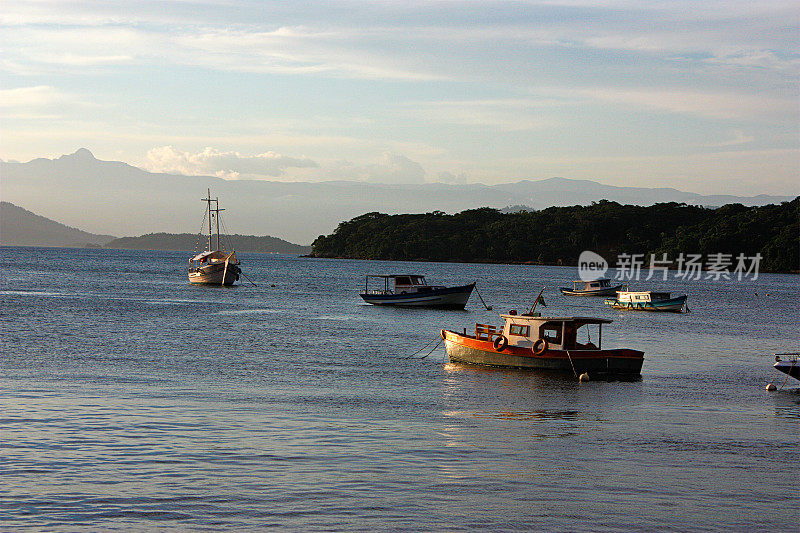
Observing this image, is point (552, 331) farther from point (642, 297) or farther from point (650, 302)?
point (642, 297)

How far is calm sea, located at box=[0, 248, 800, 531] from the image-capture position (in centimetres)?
1748

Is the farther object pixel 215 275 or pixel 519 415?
pixel 215 275

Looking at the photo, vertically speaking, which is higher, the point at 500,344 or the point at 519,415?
the point at 500,344

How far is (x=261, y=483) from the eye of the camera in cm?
1923

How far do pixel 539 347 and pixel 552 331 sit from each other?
152 cm

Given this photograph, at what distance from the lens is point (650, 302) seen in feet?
310

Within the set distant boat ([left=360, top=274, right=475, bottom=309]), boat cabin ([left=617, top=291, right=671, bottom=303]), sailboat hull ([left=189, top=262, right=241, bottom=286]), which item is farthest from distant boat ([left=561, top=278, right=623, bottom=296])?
sailboat hull ([left=189, top=262, right=241, bottom=286])

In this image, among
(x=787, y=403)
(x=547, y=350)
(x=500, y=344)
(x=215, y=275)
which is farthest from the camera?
(x=215, y=275)

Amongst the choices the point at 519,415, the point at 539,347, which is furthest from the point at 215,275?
the point at 519,415

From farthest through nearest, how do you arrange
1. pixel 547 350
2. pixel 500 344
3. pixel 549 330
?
pixel 500 344 → pixel 549 330 → pixel 547 350

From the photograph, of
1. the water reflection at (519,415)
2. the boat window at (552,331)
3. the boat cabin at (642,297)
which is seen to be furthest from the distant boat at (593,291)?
the water reflection at (519,415)

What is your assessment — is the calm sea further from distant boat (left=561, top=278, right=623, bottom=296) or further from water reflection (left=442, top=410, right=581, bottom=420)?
distant boat (left=561, top=278, right=623, bottom=296)

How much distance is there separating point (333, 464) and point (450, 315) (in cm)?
6192

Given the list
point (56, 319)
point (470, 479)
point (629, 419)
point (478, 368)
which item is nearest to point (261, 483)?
point (470, 479)
